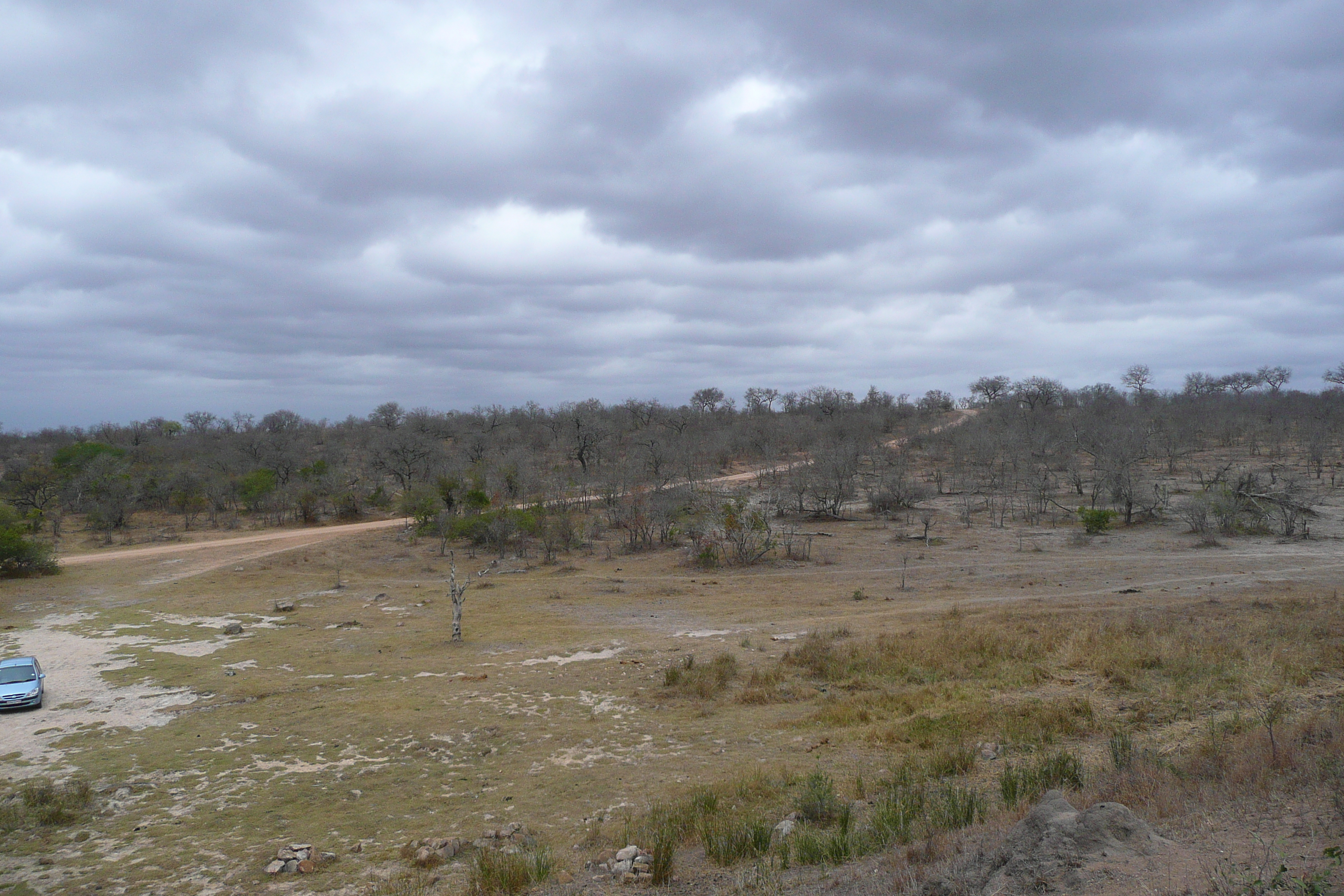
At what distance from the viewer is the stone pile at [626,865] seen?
7836 millimetres

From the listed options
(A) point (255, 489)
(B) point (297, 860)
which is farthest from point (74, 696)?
(A) point (255, 489)

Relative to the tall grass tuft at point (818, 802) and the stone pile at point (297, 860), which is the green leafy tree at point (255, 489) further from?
the tall grass tuft at point (818, 802)

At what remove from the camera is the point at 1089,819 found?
614 cm

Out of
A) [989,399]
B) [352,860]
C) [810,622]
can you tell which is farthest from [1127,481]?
[989,399]

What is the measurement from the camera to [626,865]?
8.09 metres

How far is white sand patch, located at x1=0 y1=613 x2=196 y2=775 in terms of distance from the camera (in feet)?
46.9

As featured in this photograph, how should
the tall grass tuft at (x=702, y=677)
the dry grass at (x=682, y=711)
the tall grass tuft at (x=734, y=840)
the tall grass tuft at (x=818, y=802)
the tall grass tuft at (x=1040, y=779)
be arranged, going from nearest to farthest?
the tall grass tuft at (x=734, y=840) < the tall grass tuft at (x=1040, y=779) < the tall grass tuft at (x=818, y=802) < the dry grass at (x=682, y=711) < the tall grass tuft at (x=702, y=677)

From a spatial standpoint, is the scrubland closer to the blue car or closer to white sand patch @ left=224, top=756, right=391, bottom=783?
white sand patch @ left=224, top=756, right=391, bottom=783

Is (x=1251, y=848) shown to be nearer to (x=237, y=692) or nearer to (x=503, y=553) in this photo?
(x=237, y=692)

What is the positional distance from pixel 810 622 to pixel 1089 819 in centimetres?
1767

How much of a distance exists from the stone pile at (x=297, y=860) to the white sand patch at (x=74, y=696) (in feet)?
23.0

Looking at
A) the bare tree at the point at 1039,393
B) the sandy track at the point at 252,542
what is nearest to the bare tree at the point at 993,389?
the bare tree at the point at 1039,393

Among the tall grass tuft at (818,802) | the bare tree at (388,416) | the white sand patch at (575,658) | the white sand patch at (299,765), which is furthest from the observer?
the bare tree at (388,416)

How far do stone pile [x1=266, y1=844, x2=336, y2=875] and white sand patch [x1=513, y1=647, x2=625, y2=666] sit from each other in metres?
9.96
